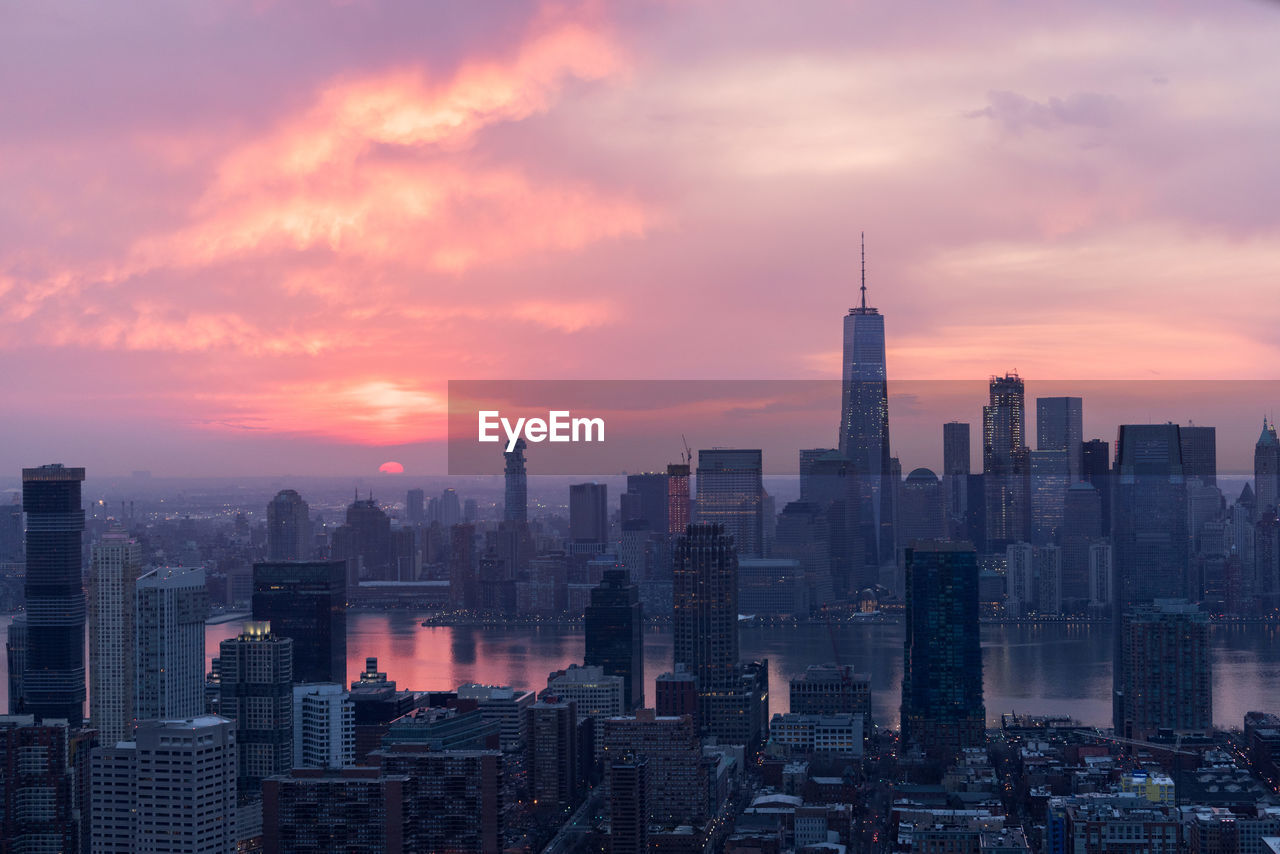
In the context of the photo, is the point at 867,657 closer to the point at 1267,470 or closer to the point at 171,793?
the point at 1267,470

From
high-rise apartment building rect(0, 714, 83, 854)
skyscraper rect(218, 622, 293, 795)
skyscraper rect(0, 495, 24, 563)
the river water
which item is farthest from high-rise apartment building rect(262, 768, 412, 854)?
skyscraper rect(0, 495, 24, 563)

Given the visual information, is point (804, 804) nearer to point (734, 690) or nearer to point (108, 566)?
point (734, 690)

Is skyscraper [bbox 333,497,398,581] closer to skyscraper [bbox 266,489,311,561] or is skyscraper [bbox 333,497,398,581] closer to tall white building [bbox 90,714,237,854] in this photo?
skyscraper [bbox 266,489,311,561]

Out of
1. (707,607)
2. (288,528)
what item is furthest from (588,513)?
(707,607)

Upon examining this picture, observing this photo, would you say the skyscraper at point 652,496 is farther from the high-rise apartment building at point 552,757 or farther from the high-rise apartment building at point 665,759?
the high-rise apartment building at point 665,759

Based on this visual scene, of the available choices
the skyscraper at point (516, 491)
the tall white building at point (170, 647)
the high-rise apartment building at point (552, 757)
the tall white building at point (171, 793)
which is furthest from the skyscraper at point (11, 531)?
the tall white building at point (171, 793)

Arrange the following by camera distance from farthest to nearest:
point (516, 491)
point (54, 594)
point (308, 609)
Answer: point (516, 491) < point (308, 609) < point (54, 594)

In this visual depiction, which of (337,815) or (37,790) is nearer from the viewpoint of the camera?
(337,815)
